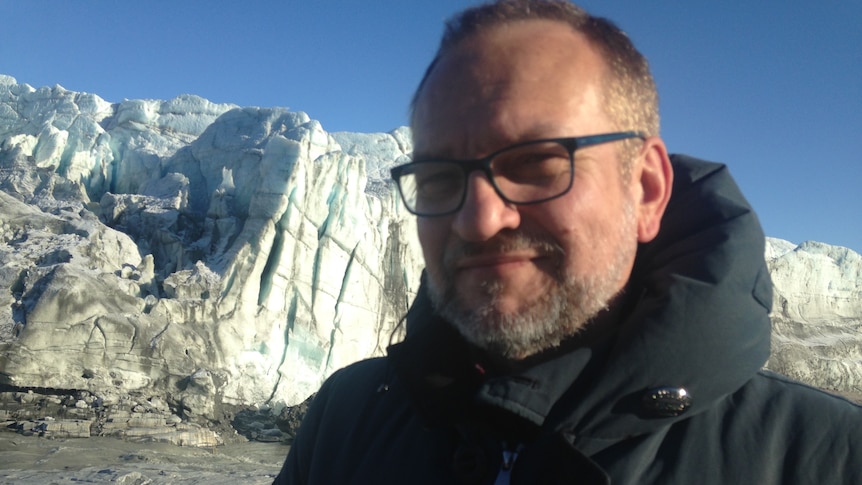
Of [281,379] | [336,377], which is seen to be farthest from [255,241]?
[336,377]

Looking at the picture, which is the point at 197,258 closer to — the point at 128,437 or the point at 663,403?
the point at 128,437

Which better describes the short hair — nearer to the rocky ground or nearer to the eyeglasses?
the eyeglasses

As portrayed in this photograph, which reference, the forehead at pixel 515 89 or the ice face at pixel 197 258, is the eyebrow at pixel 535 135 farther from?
the ice face at pixel 197 258

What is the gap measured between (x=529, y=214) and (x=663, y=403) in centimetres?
37

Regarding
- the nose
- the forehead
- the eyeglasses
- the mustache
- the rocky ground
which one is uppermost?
the forehead

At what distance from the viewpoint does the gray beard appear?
0.99 metres

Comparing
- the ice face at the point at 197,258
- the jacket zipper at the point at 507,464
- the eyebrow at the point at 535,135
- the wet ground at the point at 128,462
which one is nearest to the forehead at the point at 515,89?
the eyebrow at the point at 535,135

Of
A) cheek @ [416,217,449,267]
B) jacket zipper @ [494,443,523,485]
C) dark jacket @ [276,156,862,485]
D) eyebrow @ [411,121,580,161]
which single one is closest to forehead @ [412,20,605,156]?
eyebrow @ [411,121,580,161]

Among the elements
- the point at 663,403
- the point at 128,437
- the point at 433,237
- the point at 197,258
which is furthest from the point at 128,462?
the point at 663,403

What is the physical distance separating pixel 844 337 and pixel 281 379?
32.8m

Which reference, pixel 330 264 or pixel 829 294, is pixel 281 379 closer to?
pixel 330 264

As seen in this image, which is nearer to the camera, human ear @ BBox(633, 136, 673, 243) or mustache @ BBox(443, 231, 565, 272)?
mustache @ BBox(443, 231, 565, 272)

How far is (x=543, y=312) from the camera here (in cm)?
98

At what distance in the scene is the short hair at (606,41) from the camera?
1.09 meters
